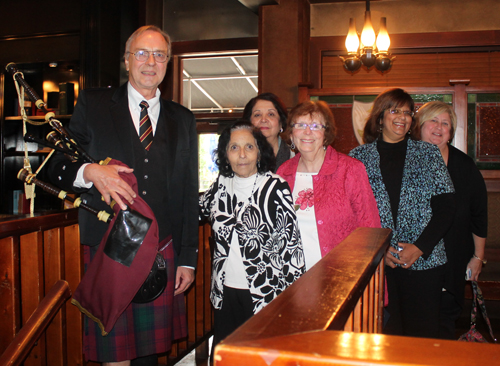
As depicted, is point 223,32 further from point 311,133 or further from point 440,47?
point 311,133

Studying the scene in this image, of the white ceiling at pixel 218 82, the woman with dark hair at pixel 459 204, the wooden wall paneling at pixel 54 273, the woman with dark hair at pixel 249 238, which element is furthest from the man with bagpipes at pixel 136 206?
the white ceiling at pixel 218 82

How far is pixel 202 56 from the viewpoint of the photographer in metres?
5.40

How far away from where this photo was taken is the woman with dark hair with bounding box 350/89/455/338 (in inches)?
84.2

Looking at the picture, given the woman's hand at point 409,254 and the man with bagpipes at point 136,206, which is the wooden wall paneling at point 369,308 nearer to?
the man with bagpipes at point 136,206

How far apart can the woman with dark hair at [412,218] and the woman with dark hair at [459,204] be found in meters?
0.30

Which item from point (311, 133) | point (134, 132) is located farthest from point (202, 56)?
A: point (134, 132)

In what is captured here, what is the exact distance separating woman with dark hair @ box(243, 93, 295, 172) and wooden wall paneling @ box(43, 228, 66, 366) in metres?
1.24

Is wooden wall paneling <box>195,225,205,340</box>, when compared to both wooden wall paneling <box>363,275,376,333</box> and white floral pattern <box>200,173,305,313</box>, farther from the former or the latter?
wooden wall paneling <box>363,275,376,333</box>

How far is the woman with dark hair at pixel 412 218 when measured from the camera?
7.02 feet

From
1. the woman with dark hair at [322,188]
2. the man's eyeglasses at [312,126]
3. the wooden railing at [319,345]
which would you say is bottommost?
the wooden railing at [319,345]

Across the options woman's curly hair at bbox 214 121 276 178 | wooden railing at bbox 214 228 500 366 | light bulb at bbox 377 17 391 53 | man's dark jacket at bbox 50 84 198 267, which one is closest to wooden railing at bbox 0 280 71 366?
man's dark jacket at bbox 50 84 198 267

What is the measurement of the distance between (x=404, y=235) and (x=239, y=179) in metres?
0.92

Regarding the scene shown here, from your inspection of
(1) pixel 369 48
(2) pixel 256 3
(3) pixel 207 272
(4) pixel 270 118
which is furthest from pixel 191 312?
(2) pixel 256 3

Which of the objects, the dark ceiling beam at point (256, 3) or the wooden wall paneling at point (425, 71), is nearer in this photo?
the dark ceiling beam at point (256, 3)
